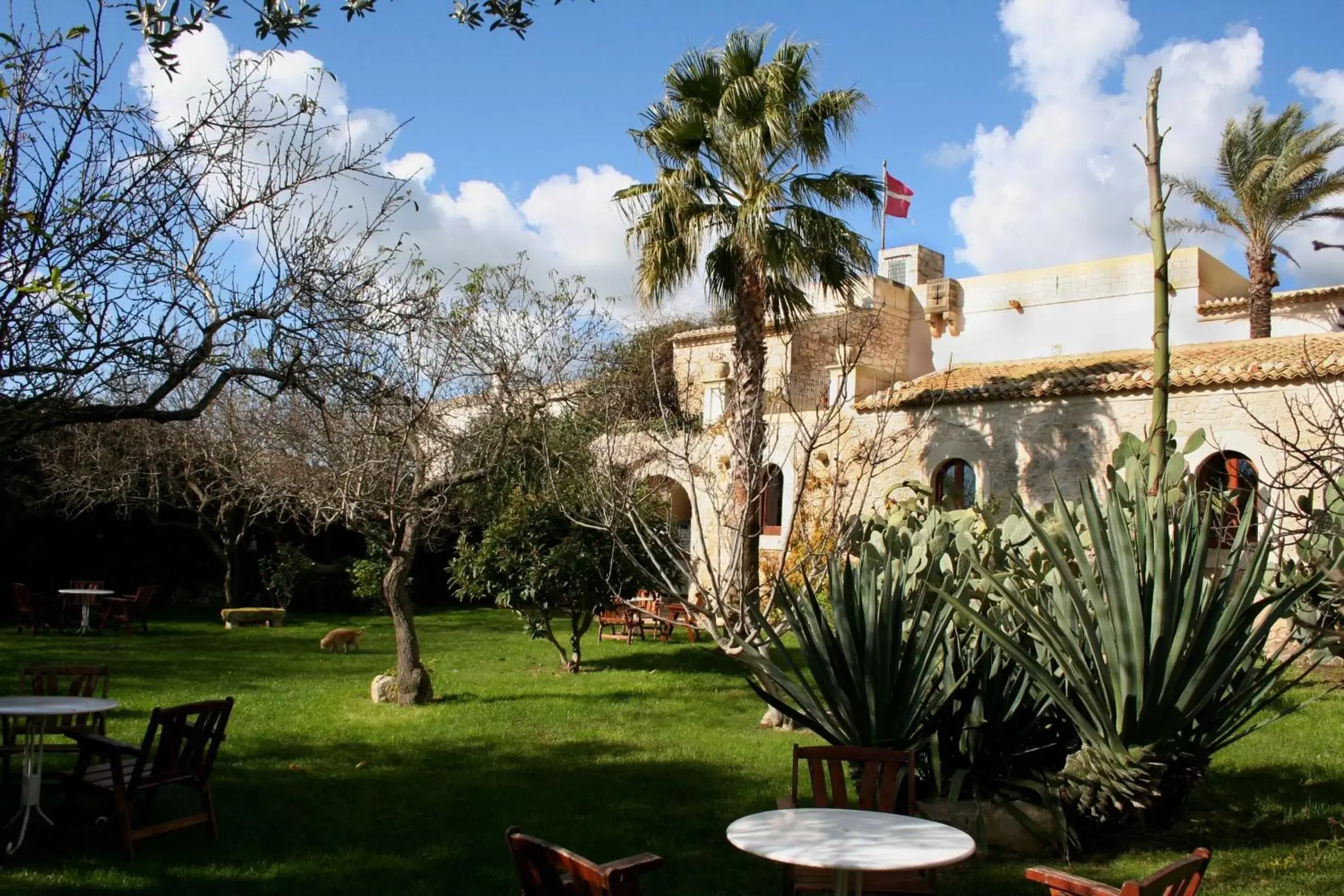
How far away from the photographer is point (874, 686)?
5965 millimetres

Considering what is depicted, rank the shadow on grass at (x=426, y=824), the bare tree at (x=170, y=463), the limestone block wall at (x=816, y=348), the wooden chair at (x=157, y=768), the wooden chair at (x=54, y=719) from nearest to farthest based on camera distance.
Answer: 1. the shadow on grass at (x=426, y=824)
2. the wooden chair at (x=157, y=768)
3. the wooden chair at (x=54, y=719)
4. the bare tree at (x=170, y=463)
5. the limestone block wall at (x=816, y=348)

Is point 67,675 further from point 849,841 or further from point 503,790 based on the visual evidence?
point 849,841

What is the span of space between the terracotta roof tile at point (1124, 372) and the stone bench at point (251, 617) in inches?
444

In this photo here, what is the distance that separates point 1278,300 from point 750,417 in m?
17.7

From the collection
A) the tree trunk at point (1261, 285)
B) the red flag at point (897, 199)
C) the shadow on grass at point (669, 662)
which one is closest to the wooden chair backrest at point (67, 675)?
the shadow on grass at point (669, 662)

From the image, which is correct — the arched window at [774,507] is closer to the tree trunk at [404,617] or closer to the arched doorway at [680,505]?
the arched doorway at [680,505]

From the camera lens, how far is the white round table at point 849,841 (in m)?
3.54

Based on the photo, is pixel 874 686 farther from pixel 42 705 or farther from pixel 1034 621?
pixel 42 705

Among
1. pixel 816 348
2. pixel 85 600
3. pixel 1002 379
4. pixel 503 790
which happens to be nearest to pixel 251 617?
pixel 85 600

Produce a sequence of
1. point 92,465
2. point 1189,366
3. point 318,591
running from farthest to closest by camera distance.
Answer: point 318,591, point 92,465, point 1189,366

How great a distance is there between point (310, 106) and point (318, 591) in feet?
56.7

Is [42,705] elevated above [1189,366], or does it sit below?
below

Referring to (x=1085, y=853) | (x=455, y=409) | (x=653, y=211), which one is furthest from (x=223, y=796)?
(x=455, y=409)

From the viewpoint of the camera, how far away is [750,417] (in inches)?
458
